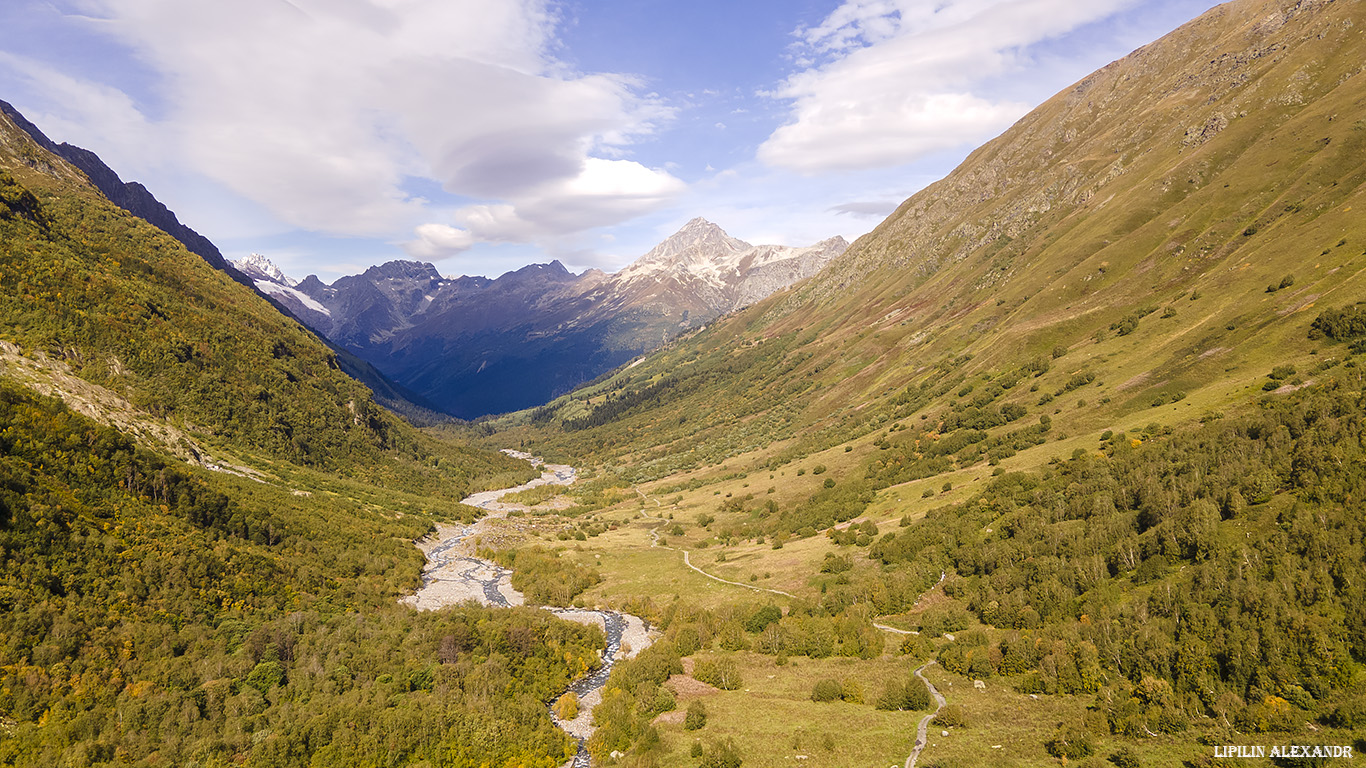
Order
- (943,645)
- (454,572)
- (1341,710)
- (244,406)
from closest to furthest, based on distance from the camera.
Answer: (1341,710) → (943,645) → (454,572) → (244,406)

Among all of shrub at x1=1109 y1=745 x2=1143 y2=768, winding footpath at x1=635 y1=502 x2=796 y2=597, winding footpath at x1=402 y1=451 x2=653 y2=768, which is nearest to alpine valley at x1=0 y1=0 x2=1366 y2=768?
shrub at x1=1109 y1=745 x2=1143 y2=768

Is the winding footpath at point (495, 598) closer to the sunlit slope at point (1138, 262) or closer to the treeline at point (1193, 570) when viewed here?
the treeline at point (1193, 570)

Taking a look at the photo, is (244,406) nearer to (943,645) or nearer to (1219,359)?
(943,645)

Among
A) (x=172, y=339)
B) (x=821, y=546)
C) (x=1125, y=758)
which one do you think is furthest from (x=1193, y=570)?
(x=172, y=339)

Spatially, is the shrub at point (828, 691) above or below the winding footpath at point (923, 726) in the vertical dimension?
below

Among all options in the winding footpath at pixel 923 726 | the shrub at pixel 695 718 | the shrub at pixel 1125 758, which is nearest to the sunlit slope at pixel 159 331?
the shrub at pixel 695 718

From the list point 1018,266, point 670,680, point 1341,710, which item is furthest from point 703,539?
point 1018,266

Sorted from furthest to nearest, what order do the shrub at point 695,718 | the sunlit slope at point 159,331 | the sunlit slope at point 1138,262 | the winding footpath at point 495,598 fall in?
the sunlit slope at point 159,331 → the sunlit slope at point 1138,262 → the winding footpath at point 495,598 → the shrub at point 695,718
